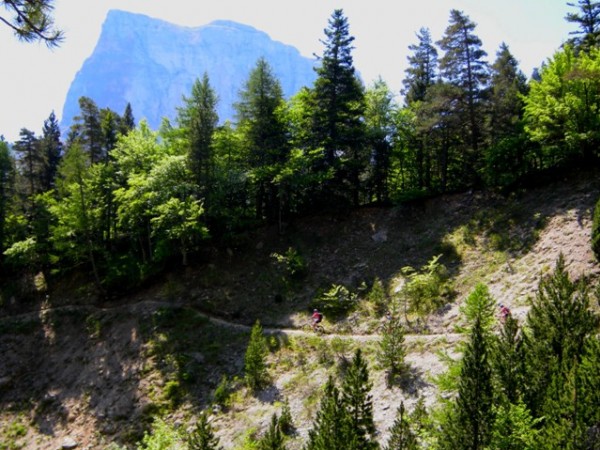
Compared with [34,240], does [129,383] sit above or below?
below

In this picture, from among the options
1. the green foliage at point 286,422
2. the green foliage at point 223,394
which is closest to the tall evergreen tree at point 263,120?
the green foliage at point 223,394

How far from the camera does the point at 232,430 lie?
19109mm

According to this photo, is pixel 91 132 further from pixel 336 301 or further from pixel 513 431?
pixel 513 431

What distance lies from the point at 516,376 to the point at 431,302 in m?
11.6

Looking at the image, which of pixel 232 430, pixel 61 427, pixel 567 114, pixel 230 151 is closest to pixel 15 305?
pixel 61 427

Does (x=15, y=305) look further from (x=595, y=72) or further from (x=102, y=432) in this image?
(x=595, y=72)

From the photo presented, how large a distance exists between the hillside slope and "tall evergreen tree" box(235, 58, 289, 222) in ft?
18.1

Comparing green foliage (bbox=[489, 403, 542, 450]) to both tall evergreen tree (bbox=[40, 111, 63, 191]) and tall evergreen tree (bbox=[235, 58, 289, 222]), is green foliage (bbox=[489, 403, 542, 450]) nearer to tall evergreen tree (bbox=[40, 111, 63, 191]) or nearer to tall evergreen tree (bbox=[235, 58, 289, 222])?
tall evergreen tree (bbox=[235, 58, 289, 222])

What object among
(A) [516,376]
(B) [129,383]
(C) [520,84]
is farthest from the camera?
(C) [520,84]

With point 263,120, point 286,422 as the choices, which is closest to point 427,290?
point 286,422

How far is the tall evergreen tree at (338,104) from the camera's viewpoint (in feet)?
107

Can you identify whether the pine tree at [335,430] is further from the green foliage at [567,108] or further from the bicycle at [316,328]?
the green foliage at [567,108]

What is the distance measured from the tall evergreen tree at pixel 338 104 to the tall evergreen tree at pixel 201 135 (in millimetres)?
7785

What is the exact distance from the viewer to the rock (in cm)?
2191
